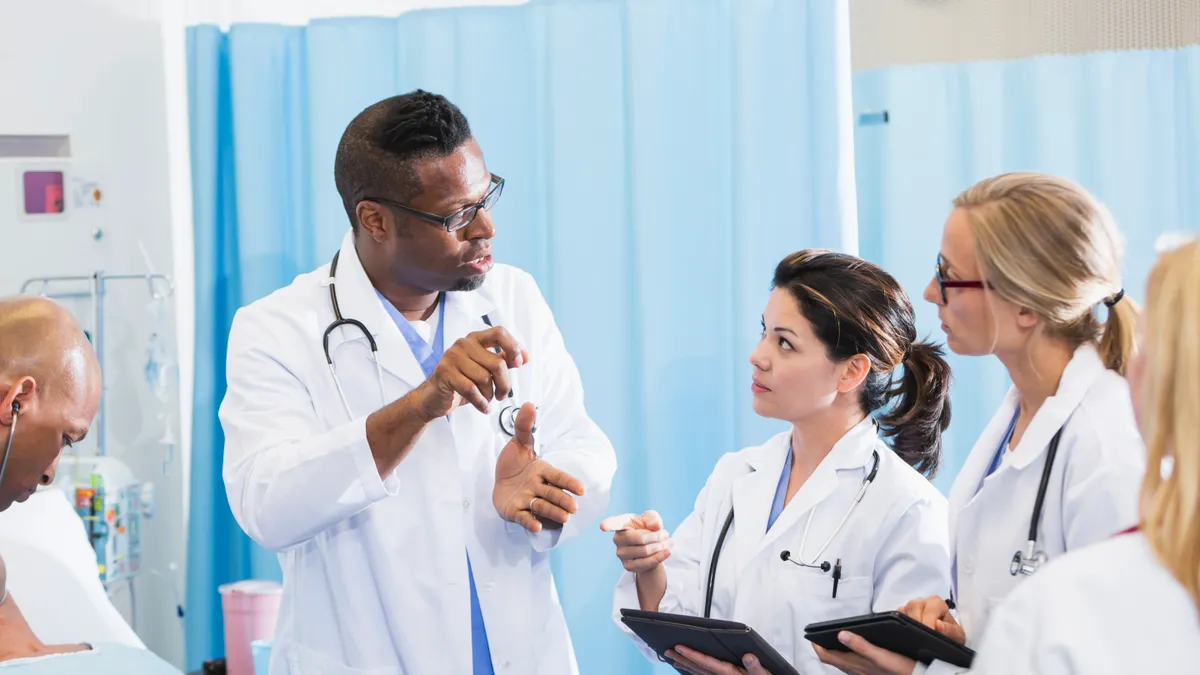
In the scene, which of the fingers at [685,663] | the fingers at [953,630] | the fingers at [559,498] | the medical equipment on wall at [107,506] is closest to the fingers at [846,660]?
the fingers at [953,630]

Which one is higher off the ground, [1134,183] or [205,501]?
[1134,183]

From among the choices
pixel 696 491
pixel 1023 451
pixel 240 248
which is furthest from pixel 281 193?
pixel 1023 451

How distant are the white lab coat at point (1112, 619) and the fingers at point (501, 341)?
2.92 feet

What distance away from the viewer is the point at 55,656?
75.4 inches

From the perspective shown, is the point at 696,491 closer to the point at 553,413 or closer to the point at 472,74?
the point at 553,413

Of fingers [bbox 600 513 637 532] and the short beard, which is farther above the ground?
the short beard

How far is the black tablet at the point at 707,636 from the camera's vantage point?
146 cm

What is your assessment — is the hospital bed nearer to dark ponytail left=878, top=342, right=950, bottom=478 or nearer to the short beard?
the short beard

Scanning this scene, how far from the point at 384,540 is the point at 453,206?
1.83ft

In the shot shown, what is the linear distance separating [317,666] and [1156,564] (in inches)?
51.7

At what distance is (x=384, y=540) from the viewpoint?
69.2 inches

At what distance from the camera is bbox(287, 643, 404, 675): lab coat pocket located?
1736mm

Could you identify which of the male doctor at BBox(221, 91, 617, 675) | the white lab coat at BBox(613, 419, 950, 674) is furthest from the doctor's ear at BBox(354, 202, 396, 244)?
the white lab coat at BBox(613, 419, 950, 674)

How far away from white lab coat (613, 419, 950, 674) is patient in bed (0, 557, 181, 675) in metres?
0.90
